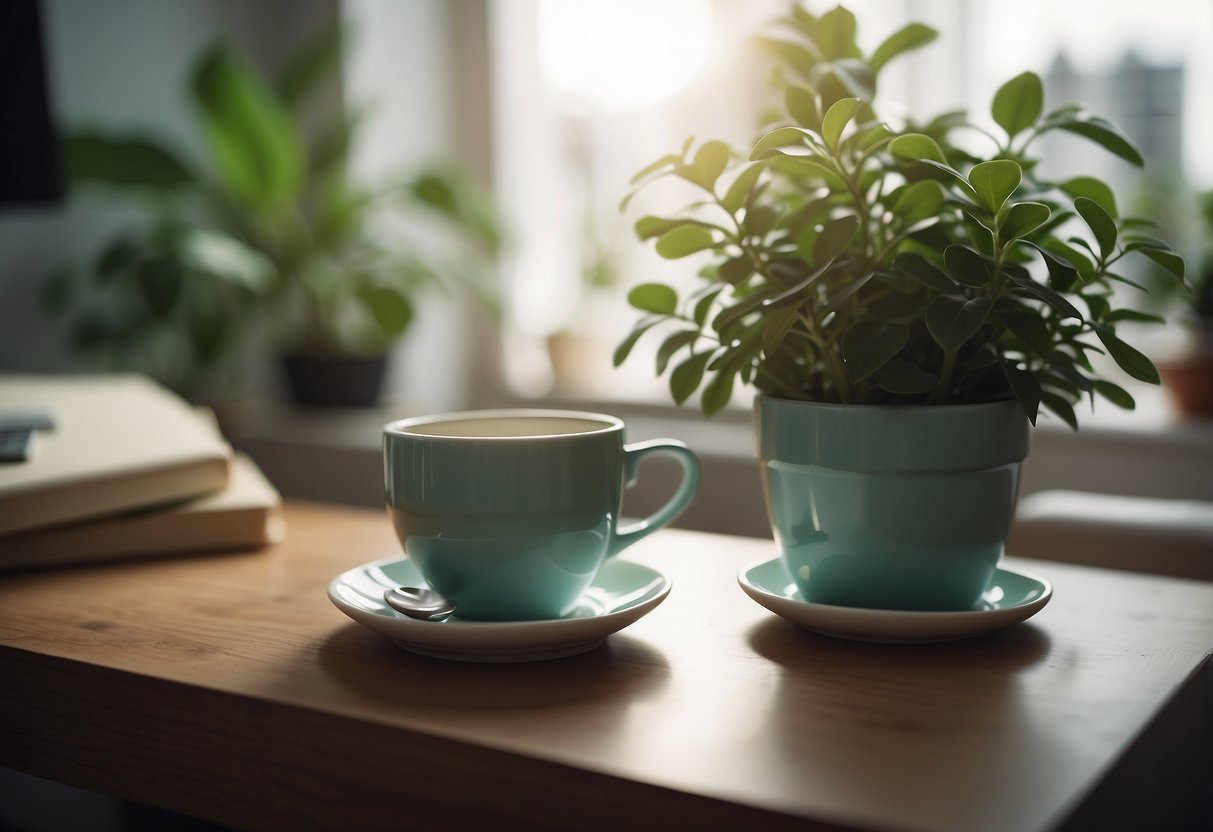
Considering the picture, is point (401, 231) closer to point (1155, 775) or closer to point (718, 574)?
point (718, 574)

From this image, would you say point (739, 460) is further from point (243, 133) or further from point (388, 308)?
point (243, 133)

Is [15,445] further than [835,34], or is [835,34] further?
[15,445]

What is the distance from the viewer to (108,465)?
0.80 metres

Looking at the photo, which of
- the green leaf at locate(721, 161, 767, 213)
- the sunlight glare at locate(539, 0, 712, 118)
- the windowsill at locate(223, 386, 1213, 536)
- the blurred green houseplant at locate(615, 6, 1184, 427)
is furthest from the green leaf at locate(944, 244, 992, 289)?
the sunlight glare at locate(539, 0, 712, 118)

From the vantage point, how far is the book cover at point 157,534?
0.78 meters

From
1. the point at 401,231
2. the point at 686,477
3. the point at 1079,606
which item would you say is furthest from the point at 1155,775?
the point at 401,231

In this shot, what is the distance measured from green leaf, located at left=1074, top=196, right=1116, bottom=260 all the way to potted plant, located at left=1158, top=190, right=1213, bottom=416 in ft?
3.84

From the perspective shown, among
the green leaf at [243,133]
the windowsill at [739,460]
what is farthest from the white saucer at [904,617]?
the green leaf at [243,133]

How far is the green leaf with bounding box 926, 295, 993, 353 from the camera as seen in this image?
50 centimetres

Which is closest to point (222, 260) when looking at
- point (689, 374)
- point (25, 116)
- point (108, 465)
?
point (25, 116)

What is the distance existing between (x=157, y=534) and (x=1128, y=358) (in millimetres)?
632

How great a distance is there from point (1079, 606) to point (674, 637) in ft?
0.80

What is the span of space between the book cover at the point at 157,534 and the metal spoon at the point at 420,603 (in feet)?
0.85

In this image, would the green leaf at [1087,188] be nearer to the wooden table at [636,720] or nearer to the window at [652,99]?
the wooden table at [636,720]
